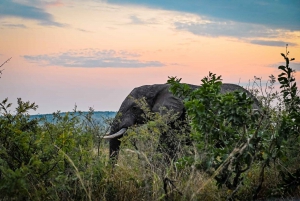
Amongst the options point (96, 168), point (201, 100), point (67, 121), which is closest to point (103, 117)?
point (67, 121)

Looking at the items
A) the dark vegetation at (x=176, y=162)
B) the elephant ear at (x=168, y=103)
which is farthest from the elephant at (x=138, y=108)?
the dark vegetation at (x=176, y=162)

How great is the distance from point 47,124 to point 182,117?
8259 millimetres

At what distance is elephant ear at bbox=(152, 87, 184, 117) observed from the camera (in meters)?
14.7

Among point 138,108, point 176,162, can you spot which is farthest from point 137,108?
point 176,162

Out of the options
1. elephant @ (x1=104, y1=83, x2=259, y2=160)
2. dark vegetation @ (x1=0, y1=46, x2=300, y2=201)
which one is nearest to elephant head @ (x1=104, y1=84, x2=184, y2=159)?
elephant @ (x1=104, y1=83, x2=259, y2=160)

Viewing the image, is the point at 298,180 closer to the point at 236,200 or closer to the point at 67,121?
the point at 236,200

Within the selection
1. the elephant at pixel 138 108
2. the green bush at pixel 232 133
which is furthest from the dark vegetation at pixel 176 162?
the elephant at pixel 138 108

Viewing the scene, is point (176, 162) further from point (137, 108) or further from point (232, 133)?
point (137, 108)

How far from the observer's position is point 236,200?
6332mm

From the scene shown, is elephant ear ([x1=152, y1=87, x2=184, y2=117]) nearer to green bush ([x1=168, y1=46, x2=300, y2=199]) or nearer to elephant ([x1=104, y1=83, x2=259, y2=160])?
elephant ([x1=104, y1=83, x2=259, y2=160])

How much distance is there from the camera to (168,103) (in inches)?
582

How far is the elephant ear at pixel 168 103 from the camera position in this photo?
577 inches

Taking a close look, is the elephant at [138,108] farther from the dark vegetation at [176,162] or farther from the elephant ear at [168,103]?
the dark vegetation at [176,162]

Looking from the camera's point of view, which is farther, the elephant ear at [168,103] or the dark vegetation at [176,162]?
the elephant ear at [168,103]
